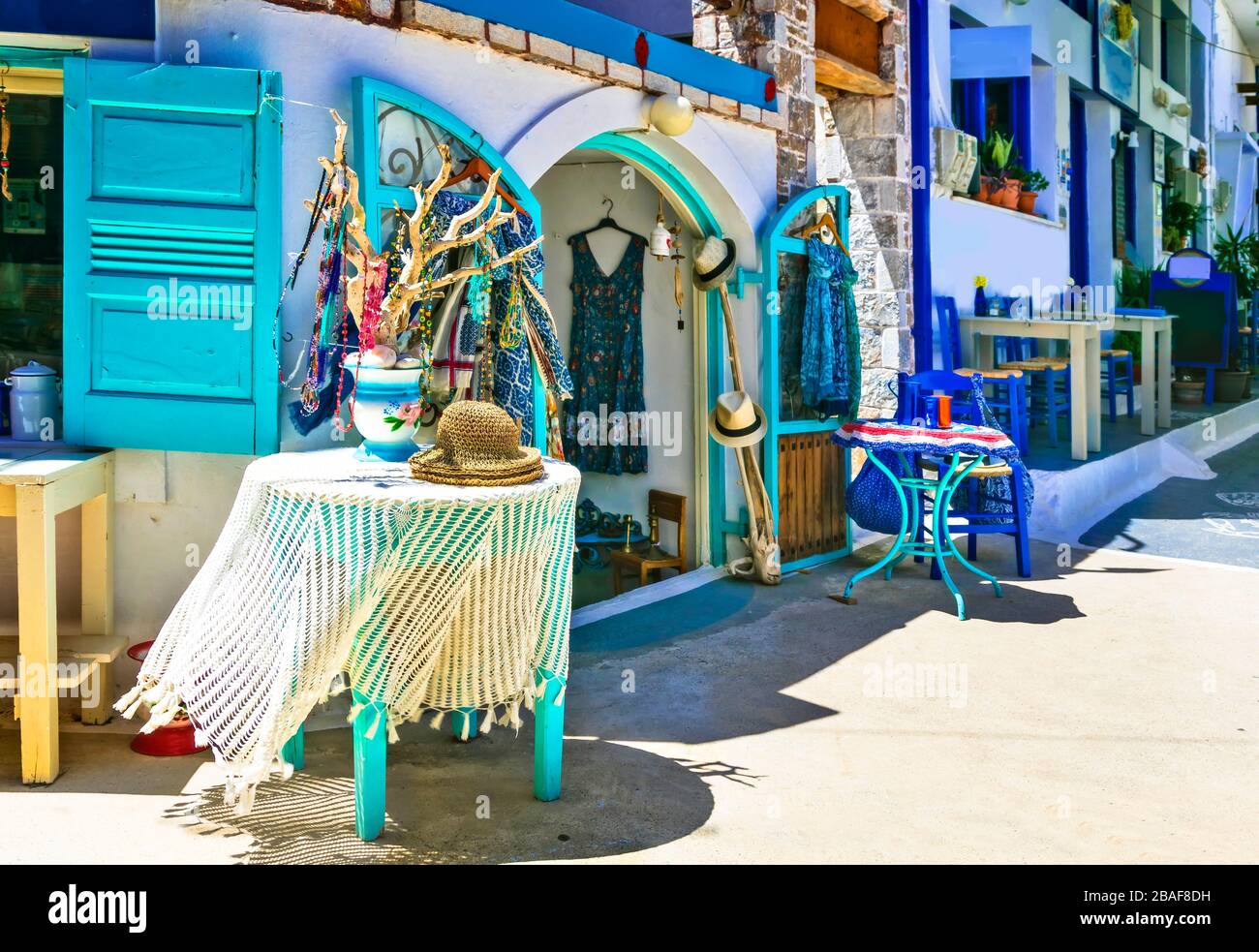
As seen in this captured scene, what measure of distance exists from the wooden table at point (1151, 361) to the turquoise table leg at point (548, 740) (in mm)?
8620

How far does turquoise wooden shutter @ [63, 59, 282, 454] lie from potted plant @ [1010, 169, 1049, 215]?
973 centimetres

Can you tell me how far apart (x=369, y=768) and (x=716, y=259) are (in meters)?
4.32

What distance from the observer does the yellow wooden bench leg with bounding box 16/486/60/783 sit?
4152mm

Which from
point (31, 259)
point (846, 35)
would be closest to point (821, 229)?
point (846, 35)

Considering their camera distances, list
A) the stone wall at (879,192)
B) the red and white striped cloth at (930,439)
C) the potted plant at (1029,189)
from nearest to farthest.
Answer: the red and white striped cloth at (930,439) → the stone wall at (879,192) → the potted plant at (1029,189)

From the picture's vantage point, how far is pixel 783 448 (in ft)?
25.3

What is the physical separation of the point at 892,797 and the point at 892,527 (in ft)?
10.8

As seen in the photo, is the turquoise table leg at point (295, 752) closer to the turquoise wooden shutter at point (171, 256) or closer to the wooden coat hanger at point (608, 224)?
the turquoise wooden shutter at point (171, 256)

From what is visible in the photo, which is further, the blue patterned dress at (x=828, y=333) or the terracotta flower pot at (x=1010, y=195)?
the terracotta flower pot at (x=1010, y=195)

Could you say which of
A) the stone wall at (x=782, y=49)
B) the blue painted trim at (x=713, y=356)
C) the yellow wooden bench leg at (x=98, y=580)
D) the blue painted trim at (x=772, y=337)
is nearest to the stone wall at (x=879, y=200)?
the stone wall at (x=782, y=49)

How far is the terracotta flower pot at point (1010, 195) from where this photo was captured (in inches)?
480

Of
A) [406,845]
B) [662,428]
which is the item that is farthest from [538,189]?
[406,845]

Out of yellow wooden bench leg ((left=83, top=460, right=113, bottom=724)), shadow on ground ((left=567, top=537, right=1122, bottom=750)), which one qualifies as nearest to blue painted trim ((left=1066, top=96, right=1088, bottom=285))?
shadow on ground ((left=567, top=537, right=1122, bottom=750))

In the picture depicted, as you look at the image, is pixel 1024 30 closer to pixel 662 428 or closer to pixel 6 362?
pixel 662 428
